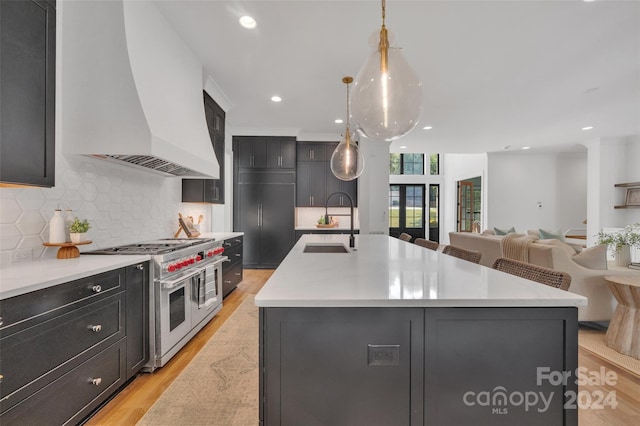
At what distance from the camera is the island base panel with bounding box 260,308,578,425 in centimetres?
93

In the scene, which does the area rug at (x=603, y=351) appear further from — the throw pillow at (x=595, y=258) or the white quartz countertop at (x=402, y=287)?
the white quartz countertop at (x=402, y=287)

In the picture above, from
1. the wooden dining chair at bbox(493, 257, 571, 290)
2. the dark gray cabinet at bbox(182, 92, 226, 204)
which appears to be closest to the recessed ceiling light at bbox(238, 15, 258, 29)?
the dark gray cabinet at bbox(182, 92, 226, 204)

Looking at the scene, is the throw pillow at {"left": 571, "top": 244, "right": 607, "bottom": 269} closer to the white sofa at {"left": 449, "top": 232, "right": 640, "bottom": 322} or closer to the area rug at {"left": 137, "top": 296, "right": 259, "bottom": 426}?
the white sofa at {"left": 449, "top": 232, "right": 640, "bottom": 322}

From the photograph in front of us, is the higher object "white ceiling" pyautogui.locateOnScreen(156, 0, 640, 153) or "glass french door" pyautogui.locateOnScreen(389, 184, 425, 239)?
"white ceiling" pyautogui.locateOnScreen(156, 0, 640, 153)

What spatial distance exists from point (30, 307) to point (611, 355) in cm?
394

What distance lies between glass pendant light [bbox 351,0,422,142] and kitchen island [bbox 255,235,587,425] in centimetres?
94

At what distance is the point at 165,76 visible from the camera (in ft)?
7.75

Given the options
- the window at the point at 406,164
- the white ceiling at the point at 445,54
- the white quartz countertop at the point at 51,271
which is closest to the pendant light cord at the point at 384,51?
the white ceiling at the point at 445,54

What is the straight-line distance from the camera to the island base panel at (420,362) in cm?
93

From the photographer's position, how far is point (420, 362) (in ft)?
3.06

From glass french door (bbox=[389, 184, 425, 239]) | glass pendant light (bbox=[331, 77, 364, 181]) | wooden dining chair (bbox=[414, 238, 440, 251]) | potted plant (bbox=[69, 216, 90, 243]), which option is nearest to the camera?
potted plant (bbox=[69, 216, 90, 243])

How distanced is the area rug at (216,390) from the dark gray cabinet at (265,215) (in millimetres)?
2857

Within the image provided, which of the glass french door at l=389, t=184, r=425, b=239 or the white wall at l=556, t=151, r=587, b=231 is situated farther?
the glass french door at l=389, t=184, r=425, b=239

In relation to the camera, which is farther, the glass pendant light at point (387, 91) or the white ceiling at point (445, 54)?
the white ceiling at point (445, 54)
